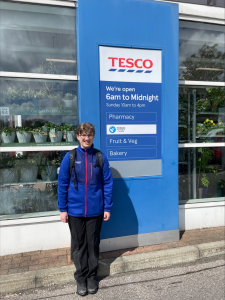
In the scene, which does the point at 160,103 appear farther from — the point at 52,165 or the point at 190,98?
the point at 52,165

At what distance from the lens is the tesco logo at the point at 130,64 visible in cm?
345

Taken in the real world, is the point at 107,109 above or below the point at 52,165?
above

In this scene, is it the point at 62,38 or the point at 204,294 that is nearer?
the point at 204,294

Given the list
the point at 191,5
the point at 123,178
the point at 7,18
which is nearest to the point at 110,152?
the point at 123,178

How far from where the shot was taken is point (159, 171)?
3688mm

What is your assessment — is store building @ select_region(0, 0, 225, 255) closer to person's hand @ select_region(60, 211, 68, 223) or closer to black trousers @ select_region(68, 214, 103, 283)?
black trousers @ select_region(68, 214, 103, 283)

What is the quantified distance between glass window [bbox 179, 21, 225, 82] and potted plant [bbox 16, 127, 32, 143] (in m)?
2.93

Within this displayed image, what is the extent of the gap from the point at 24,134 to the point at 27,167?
1.83 ft

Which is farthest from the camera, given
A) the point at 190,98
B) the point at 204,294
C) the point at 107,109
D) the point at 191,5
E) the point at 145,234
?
the point at 190,98

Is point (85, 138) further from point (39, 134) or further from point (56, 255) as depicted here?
point (56, 255)

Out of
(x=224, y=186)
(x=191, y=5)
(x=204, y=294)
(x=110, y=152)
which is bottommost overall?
(x=204, y=294)

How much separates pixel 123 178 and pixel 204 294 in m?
1.78

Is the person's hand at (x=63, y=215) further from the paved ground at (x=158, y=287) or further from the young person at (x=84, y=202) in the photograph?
the paved ground at (x=158, y=287)

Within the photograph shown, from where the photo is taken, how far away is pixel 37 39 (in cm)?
370
